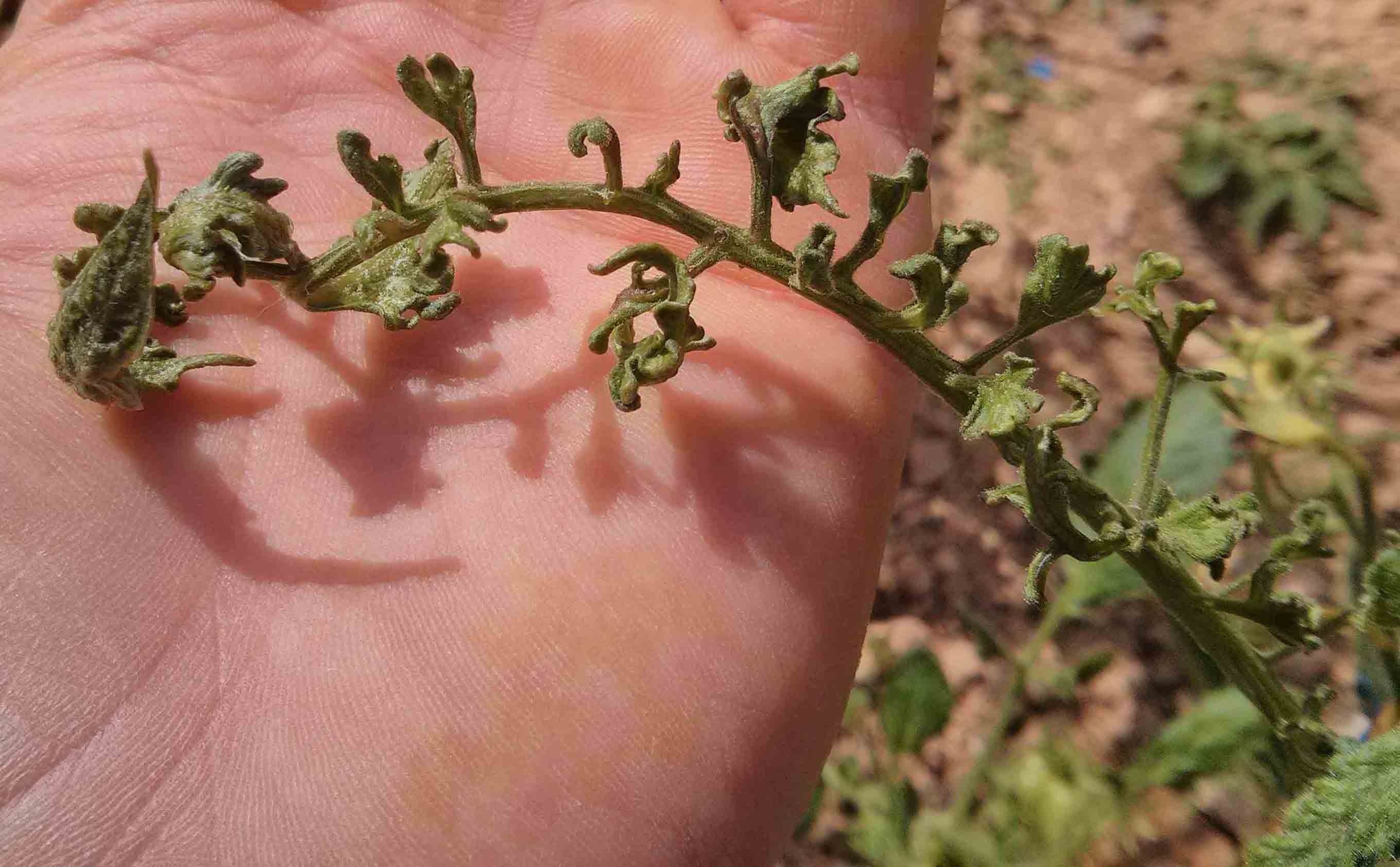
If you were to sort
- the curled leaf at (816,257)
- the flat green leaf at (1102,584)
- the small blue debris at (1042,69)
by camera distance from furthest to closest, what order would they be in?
1. the small blue debris at (1042,69)
2. the flat green leaf at (1102,584)
3. the curled leaf at (816,257)

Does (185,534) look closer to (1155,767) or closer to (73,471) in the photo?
(73,471)

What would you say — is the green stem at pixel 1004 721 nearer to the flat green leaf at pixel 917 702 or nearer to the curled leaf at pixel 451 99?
the flat green leaf at pixel 917 702

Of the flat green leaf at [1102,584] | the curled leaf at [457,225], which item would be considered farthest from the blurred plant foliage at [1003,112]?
the curled leaf at [457,225]

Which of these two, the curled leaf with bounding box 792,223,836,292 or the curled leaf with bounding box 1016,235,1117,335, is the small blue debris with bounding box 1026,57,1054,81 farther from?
the curled leaf with bounding box 792,223,836,292

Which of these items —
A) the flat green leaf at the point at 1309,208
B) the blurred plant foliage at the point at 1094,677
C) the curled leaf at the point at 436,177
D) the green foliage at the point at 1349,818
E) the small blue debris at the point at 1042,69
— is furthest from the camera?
the small blue debris at the point at 1042,69

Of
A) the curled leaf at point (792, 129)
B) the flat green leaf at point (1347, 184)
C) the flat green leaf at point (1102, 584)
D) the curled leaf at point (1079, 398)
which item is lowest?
the flat green leaf at point (1102, 584)

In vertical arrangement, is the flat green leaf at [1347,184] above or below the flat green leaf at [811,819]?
above

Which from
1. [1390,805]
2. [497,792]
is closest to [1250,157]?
[1390,805]

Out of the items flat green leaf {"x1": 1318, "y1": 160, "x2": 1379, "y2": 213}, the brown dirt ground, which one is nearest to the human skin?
the brown dirt ground
